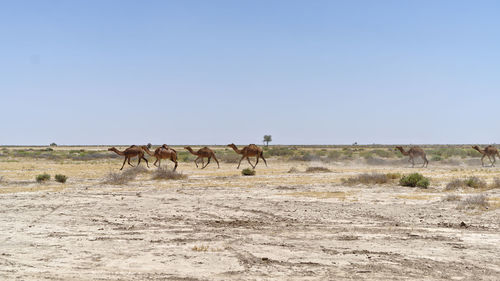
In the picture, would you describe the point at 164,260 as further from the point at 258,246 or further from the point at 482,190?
the point at 482,190

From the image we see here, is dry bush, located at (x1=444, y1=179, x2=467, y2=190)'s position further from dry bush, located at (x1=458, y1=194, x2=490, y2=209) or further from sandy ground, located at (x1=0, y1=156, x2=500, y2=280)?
dry bush, located at (x1=458, y1=194, x2=490, y2=209)

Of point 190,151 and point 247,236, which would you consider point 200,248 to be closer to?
point 247,236

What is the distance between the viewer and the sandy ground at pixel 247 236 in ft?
28.9

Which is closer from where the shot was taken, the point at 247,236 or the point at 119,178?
the point at 247,236

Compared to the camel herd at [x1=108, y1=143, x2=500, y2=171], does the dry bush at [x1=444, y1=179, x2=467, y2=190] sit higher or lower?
lower

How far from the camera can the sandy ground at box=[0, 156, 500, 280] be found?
8.80m

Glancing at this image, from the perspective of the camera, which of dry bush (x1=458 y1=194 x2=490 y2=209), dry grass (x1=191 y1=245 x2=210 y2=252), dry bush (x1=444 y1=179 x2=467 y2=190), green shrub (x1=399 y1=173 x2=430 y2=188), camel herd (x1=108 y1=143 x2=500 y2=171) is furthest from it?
camel herd (x1=108 y1=143 x2=500 y2=171)

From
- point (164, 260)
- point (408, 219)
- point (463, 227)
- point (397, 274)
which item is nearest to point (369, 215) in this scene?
point (408, 219)

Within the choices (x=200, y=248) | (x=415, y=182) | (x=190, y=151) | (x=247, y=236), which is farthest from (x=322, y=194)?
(x=190, y=151)

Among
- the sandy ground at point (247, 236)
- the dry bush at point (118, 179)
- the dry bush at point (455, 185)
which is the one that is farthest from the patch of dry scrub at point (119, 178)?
the dry bush at point (455, 185)

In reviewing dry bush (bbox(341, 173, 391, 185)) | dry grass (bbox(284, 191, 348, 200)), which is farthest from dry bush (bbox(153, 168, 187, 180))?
dry grass (bbox(284, 191, 348, 200))

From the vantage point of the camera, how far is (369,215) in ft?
47.7

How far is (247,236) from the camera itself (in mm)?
11586

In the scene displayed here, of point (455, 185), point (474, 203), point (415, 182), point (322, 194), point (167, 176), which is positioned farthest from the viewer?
point (167, 176)
